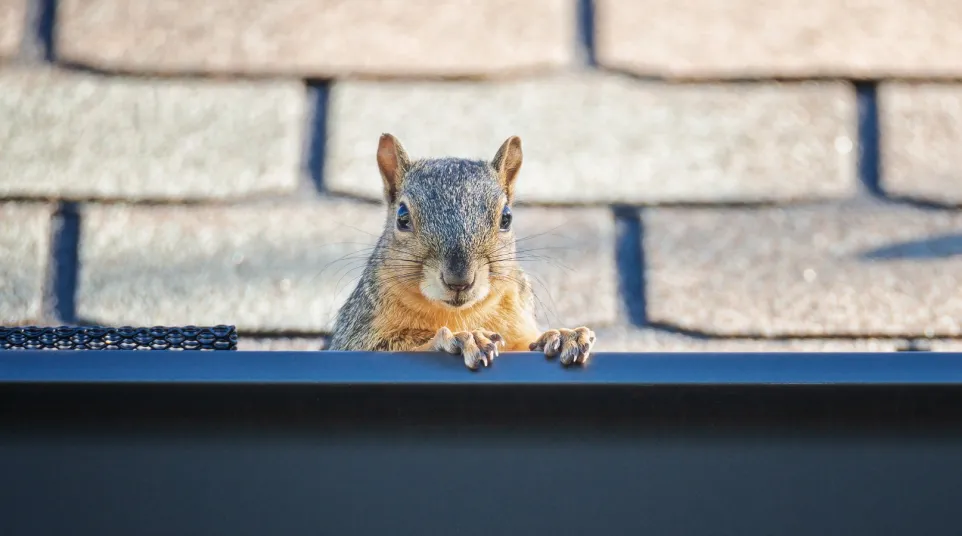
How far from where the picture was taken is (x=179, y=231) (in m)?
1.75

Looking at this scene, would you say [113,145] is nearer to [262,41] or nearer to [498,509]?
[262,41]

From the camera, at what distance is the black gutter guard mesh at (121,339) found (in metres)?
0.92

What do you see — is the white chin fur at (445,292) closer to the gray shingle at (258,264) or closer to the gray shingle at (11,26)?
the gray shingle at (258,264)

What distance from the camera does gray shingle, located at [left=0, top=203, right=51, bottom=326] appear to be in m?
1.70

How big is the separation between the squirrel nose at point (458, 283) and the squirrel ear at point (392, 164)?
0.97 feet

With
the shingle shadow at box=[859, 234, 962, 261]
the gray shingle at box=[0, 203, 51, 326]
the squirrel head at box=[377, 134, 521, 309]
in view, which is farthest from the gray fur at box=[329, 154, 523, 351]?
the shingle shadow at box=[859, 234, 962, 261]

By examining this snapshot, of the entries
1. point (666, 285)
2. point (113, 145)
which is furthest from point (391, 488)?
point (113, 145)

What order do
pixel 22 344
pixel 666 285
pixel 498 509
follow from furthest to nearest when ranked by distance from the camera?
1. pixel 666 285
2. pixel 22 344
3. pixel 498 509

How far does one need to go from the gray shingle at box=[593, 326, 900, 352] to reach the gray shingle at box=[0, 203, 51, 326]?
0.88 metres

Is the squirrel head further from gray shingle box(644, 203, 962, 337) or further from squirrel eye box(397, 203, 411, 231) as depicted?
gray shingle box(644, 203, 962, 337)

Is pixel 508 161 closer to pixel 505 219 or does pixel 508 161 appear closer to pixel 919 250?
pixel 505 219

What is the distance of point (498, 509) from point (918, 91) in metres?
1.32

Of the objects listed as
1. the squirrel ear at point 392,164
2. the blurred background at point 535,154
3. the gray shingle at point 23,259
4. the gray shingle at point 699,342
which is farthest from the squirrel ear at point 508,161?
the gray shingle at point 23,259

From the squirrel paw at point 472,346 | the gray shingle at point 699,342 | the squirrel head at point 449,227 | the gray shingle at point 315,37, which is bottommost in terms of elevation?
the gray shingle at point 699,342
